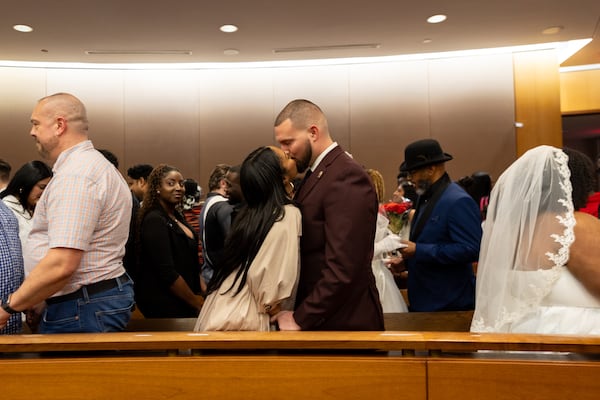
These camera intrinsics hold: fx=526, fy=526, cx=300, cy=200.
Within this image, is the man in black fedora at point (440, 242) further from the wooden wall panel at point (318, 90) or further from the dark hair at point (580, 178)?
the wooden wall panel at point (318, 90)

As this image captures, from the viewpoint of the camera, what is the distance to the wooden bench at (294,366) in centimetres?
143

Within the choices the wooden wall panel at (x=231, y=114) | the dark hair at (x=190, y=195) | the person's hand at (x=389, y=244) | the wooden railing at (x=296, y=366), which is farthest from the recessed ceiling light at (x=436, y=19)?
the wooden railing at (x=296, y=366)

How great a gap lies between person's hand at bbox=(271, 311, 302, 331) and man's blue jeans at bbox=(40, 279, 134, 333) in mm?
614

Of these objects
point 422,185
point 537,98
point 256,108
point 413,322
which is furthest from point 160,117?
point 413,322

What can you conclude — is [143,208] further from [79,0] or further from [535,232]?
[79,0]

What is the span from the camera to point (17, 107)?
752cm

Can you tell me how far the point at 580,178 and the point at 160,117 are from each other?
670 centimetres

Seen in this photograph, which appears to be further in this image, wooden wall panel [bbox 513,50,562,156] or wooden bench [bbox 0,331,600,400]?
wooden wall panel [bbox 513,50,562,156]

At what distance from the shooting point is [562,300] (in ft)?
5.80

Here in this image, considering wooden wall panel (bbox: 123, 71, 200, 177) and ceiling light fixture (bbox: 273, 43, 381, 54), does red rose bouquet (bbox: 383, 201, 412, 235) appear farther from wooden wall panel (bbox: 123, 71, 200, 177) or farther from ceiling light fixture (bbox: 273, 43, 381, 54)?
wooden wall panel (bbox: 123, 71, 200, 177)

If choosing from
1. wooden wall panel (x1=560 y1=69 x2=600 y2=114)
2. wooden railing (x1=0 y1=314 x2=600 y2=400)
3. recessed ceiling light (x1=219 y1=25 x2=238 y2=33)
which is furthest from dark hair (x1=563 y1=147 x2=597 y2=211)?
wooden wall panel (x1=560 y1=69 x2=600 y2=114)

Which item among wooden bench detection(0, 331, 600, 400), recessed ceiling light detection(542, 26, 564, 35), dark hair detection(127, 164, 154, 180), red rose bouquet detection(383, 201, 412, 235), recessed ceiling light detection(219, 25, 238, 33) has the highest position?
recessed ceiling light detection(219, 25, 238, 33)

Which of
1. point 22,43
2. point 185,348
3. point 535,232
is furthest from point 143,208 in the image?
point 22,43

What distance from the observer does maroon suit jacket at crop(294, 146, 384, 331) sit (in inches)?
66.5
